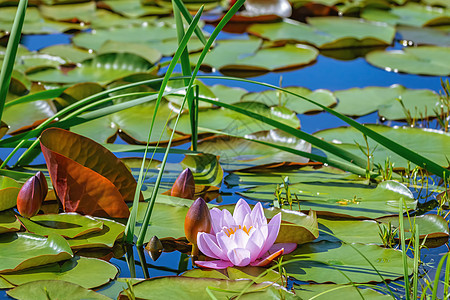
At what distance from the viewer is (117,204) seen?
4.94ft

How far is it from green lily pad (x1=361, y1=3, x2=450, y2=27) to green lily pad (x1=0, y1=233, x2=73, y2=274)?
3.06 metres

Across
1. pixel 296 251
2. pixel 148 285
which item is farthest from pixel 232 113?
pixel 148 285

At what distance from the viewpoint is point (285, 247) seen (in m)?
1.38

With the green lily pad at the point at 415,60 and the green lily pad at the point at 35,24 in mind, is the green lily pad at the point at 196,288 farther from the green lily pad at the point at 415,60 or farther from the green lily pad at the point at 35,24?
the green lily pad at the point at 35,24

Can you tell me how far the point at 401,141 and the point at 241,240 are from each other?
1026mm

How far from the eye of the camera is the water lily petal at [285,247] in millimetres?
1369

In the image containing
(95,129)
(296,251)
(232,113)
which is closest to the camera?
(296,251)

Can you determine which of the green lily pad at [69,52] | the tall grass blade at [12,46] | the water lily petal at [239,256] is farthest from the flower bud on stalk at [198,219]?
the green lily pad at [69,52]

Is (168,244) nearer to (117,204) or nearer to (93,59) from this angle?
(117,204)

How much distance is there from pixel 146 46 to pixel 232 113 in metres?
1.07

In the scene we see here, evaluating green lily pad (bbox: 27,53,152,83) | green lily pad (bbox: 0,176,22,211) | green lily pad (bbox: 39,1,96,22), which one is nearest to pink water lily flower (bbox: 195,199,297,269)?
green lily pad (bbox: 0,176,22,211)

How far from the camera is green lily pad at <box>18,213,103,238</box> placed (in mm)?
1414

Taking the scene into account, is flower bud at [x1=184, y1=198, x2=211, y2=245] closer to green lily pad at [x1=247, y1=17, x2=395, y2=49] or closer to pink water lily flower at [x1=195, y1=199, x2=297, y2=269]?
pink water lily flower at [x1=195, y1=199, x2=297, y2=269]

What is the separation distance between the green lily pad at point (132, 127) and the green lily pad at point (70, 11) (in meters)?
1.69
